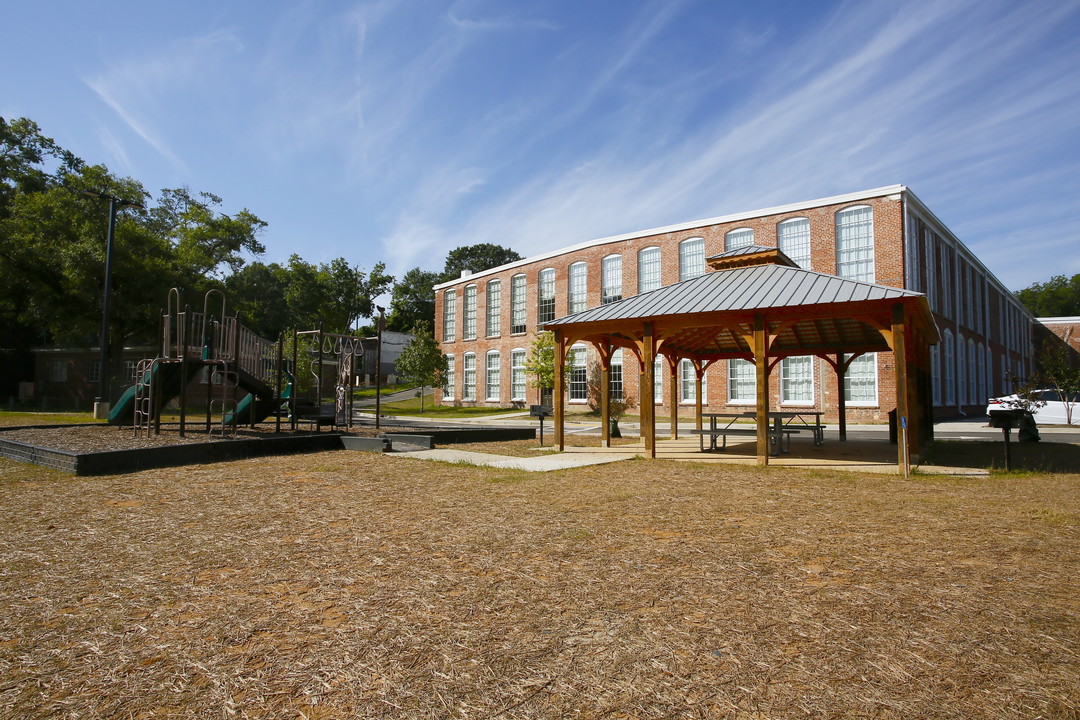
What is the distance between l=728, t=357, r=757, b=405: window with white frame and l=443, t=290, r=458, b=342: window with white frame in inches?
821

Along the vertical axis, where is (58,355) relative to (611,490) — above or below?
above

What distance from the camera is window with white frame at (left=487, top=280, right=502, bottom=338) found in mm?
41094

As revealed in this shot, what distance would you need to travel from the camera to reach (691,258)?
3225 cm

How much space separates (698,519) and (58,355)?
163ft

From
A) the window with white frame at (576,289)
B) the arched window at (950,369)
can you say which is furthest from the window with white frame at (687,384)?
the arched window at (950,369)

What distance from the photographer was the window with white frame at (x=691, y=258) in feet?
104

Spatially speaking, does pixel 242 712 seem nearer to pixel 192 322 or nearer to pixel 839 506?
pixel 839 506

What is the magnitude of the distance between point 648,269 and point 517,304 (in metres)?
9.79

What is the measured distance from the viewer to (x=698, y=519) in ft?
21.8

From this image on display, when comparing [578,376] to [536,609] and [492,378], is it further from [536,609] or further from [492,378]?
[536,609]

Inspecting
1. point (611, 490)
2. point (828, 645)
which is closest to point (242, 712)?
Result: point (828, 645)

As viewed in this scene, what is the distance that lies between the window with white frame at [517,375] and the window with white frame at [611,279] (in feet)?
22.4

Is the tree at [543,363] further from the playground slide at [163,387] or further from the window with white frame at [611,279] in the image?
the playground slide at [163,387]

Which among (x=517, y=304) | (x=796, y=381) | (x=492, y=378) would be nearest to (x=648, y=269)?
(x=517, y=304)
